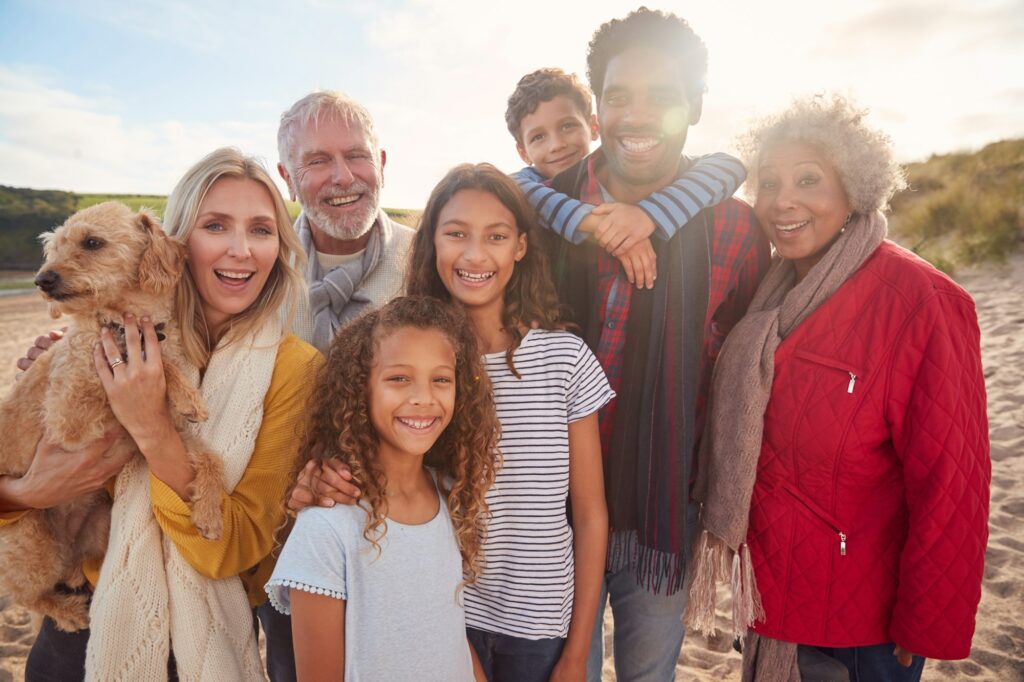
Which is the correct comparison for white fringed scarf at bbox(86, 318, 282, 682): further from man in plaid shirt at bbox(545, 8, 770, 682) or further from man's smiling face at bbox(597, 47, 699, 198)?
man's smiling face at bbox(597, 47, 699, 198)

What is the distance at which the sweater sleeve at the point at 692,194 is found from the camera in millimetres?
2289

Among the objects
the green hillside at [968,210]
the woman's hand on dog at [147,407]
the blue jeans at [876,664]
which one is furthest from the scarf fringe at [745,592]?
the green hillside at [968,210]

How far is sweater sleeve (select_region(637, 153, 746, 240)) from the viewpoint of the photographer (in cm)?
229

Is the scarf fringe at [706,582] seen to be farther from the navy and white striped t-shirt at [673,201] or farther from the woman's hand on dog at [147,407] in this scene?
the woman's hand on dog at [147,407]

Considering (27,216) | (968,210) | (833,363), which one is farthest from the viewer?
(27,216)

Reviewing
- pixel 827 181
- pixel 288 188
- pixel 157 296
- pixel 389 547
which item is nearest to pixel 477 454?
pixel 389 547

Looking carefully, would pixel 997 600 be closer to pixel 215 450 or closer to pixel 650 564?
pixel 650 564

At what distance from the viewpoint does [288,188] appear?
3.46 m

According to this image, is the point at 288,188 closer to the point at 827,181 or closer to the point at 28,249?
the point at 827,181

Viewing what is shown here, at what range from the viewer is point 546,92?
Result: 396 cm

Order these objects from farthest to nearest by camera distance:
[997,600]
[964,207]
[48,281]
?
[964,207]
[997,600]
[48,281]

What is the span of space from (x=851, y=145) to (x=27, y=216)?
47828mm

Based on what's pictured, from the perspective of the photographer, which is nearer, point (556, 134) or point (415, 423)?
point (415, 423)

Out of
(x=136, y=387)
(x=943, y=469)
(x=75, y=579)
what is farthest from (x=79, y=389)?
(x=943, y=469)
